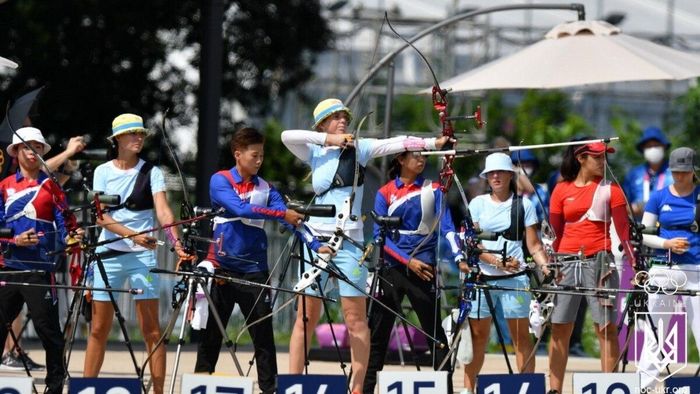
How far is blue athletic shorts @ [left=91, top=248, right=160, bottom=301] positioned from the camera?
32.1ft

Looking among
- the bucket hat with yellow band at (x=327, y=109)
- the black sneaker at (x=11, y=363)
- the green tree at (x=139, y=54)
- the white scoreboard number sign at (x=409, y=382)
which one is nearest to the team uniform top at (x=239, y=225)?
the bucket hat with yellow band at (x=327, y=109)

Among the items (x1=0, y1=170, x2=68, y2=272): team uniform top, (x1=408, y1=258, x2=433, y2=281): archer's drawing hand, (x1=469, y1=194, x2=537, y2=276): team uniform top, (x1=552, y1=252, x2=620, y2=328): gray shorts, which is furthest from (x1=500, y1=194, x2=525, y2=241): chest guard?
(x1=0, y1=170, x2=68, y2=272): team uniform top

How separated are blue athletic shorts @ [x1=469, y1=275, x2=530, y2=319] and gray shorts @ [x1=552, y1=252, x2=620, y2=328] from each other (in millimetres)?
221

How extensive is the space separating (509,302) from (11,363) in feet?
13.9

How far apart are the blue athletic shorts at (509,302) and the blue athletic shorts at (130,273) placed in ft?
7.24

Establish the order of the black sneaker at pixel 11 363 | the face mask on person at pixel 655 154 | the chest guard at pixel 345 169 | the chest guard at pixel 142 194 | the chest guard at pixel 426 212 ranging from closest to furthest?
the chest guard at pixel 345 169 → the chest guard at pixel 142 194 → the chest guard at pixel 426 212 → the black sneaker at pixel 11 363 → the face mask on person at pixel 655 154

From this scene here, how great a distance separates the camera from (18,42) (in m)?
20.8

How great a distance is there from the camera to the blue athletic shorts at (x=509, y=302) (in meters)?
10.6

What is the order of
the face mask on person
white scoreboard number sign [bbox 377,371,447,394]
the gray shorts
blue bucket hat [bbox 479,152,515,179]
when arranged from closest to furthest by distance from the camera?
white scoreboard number sign [bbox 377,371,447,394], the gray shorts, blue bucket hat [bbox 479,152,515,179], the face mask on person

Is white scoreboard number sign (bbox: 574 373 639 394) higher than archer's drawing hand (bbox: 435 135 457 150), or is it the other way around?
archer's drawing hand (bbox: 435 135 457 150)

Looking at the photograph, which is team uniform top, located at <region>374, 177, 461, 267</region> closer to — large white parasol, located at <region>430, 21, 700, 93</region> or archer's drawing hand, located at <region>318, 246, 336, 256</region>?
archer's drawing hand, located at <region>318, 246, 336, 256</region>

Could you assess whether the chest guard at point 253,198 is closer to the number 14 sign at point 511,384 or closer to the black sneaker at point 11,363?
the number 14 sign at point 511,384

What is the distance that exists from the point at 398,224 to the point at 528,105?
22558 mm

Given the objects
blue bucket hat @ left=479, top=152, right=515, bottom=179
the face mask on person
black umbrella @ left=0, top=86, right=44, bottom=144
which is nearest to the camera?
blue bucket hat @ left=479, top=152, right=515, bottom=179
